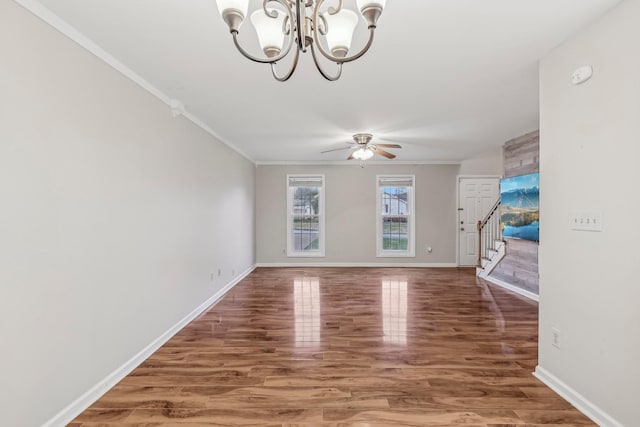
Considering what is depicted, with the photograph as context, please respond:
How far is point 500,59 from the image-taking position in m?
2.28

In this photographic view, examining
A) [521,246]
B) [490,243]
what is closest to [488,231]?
[490,243]

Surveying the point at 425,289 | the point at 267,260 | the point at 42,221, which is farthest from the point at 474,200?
the point at 42,221

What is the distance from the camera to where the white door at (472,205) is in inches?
267

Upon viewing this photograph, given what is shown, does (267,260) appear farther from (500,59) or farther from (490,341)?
(500,59)

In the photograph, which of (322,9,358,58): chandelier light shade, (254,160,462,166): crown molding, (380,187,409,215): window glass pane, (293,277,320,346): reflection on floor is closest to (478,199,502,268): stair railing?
(254,160,462,166): crown molding

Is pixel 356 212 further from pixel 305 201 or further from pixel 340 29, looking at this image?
pixel 340 29

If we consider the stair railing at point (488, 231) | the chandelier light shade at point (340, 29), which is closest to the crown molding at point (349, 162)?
the stair railing at point (488, 231)

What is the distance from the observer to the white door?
6.78 meters

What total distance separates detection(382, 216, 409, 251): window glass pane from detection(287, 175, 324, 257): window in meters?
1.49

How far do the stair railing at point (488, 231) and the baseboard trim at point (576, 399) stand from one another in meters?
4.10

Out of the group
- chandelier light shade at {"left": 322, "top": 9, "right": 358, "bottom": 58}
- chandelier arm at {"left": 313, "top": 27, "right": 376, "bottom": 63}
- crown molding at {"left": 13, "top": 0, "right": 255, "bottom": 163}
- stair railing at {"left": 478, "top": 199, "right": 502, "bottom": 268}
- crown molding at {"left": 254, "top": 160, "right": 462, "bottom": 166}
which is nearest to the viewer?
chandelier arm at {"left": 313, "top": 27, "right": 376, "bottom": 63}

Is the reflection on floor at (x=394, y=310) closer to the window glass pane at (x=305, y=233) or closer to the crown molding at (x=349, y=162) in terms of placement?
the window glass pane at (x=305, y=233)

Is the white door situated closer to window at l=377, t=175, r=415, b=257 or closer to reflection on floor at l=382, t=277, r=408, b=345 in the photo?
window at l=377, t=175, r=415, b=257

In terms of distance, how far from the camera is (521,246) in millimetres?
4781
